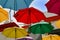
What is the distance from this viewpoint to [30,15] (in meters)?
5.58

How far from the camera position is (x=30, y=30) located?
561 cm

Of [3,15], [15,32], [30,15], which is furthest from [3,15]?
[30,15]

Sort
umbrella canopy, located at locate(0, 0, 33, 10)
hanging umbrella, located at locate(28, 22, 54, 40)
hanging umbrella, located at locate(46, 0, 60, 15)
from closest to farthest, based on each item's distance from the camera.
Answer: hanging umbrella, located at locate(46, 0, 60, 15) → hanging umbrella, located at locate(28, 22, 54, 40) → umbrella canopy, located at locate(0, 0, 33, 10)

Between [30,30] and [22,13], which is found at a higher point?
[22,13]

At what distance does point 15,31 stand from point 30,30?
0.36 metres

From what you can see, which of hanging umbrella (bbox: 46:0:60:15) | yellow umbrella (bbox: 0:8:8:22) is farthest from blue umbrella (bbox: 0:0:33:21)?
hanging umbrella (bbox: 46:0:60:15)

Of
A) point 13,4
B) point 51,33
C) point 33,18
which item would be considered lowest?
point 51,33

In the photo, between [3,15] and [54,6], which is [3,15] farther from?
[54,6]

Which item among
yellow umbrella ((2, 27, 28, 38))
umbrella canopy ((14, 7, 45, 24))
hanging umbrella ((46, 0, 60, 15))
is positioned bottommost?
yellow umbrella ((2, 27, 28, 38))

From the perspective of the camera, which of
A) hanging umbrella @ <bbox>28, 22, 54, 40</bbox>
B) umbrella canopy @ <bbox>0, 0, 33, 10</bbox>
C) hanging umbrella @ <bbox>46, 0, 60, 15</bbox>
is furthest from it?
umbrella canopy @ <bbox>0, 0, 33, 10</bbox>

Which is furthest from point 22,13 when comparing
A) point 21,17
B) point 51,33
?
point 51,33

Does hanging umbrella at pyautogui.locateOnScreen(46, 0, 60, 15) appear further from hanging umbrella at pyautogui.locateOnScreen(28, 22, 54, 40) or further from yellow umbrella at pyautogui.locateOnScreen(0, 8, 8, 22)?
yellow umbrella at pyautogui.locateOnScreen(0, 8, 8, 22)

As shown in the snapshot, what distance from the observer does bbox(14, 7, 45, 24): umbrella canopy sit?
5575 mm

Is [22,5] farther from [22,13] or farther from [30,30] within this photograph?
[30,30]
